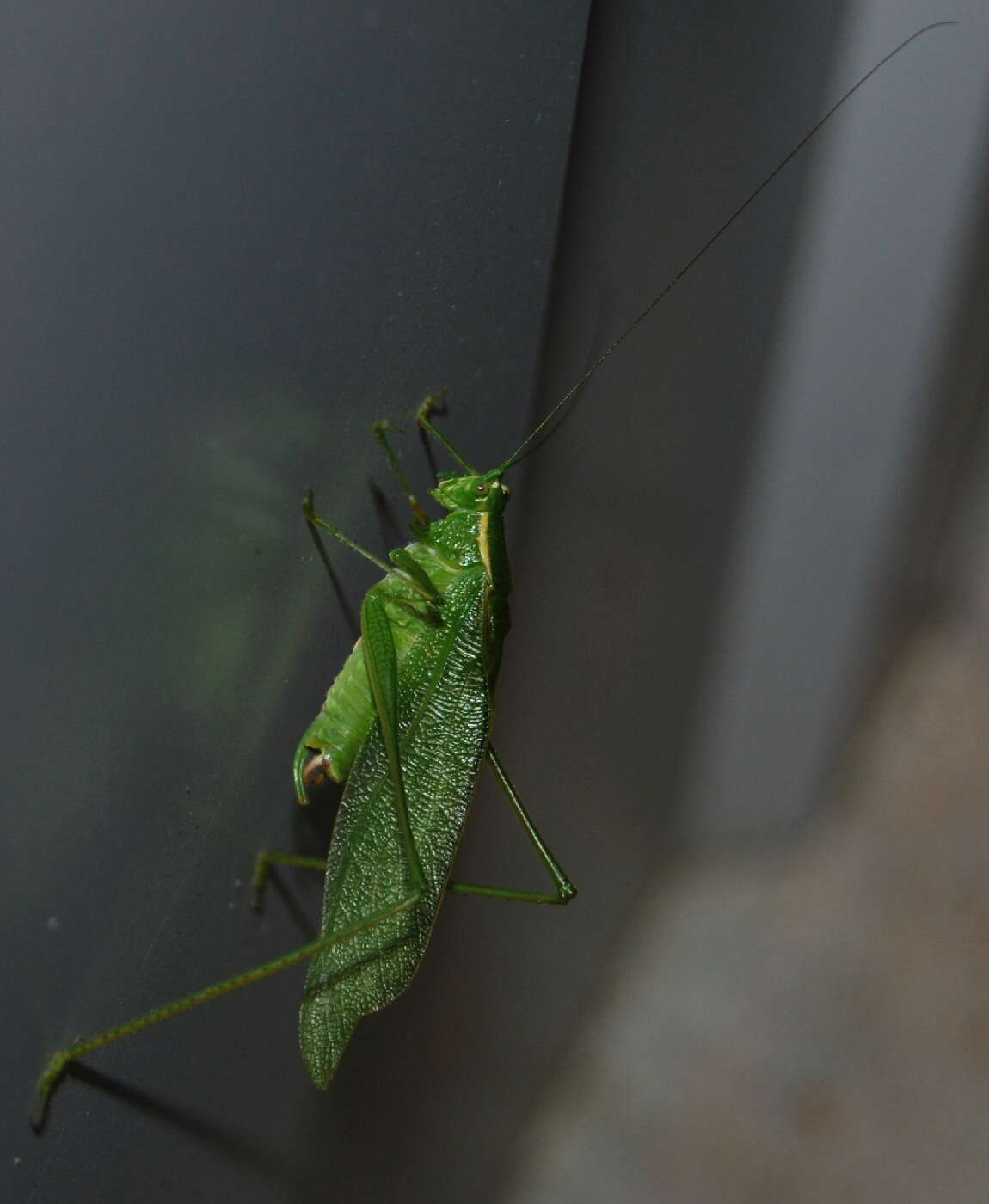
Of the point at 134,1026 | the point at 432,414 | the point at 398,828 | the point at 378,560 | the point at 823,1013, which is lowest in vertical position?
the point at 823,1013

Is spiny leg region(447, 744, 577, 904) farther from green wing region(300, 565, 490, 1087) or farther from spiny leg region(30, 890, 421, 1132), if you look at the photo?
spiny leg region(30, 890, 421, 1132)

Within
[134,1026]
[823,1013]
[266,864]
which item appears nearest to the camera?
[134,1026]

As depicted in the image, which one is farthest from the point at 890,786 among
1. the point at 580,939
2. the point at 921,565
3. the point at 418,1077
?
the point at 418,1077

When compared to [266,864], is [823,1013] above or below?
below

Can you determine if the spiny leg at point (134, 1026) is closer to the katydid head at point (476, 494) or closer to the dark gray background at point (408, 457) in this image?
the dark gray background at point (408, 457)

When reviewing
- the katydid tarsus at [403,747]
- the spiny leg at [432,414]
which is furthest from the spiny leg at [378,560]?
the spiny leg at [432,414]

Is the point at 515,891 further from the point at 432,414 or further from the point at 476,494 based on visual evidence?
the point at 432,414

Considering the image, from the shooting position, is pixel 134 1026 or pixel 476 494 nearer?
pixel 134 1026

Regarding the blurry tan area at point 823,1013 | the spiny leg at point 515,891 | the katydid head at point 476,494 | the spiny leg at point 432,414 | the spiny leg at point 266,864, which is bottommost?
the blurry tan area at point 823,1013

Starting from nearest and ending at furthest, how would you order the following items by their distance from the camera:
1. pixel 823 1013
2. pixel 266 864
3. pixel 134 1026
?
pixel 134 1026
pixel 266 864
pixel 823 1013

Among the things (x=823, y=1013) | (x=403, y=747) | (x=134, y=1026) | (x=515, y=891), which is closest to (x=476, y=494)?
(x=403, y=747)
